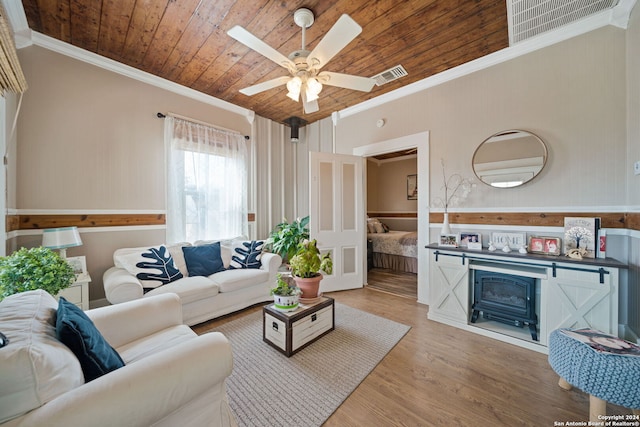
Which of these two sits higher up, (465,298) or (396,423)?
(465,298)

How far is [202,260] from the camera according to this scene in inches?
112

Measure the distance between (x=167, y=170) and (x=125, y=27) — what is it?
4.89 ft

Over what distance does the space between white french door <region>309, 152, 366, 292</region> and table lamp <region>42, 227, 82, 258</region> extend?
8.09 ft

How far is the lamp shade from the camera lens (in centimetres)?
203

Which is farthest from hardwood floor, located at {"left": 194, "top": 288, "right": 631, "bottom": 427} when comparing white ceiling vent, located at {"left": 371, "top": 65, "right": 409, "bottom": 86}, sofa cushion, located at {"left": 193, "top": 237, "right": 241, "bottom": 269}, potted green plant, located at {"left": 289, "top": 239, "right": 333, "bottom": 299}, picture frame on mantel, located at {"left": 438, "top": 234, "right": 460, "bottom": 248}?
white ceiling vent, located at {"left": 371, "top": 65, "right": 409, "bottom": 86}

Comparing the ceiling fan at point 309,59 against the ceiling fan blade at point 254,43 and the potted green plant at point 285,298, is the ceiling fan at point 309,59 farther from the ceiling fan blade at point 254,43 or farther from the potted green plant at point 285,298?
the potted green plant at point 285,298

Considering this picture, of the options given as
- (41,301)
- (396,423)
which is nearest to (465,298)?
(396,423)

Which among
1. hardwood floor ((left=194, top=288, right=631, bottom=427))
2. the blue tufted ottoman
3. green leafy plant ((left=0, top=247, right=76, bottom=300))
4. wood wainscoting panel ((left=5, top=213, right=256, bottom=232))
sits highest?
wood wainscoting panel ((left=5, top=213, right=256, bottom=232))

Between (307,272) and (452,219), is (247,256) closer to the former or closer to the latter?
(307,272)

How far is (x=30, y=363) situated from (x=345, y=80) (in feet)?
7.75

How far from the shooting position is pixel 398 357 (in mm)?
1949

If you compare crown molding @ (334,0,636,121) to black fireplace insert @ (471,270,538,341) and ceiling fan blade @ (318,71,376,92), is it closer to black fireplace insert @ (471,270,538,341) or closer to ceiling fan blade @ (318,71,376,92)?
ceiling fan blade @ (318,71,376,92)

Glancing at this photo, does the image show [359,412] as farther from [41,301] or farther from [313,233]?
[313,233]

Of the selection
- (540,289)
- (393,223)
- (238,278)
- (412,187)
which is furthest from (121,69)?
(393,223)
